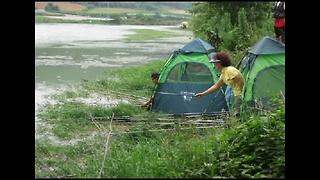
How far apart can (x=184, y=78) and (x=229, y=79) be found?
225cm

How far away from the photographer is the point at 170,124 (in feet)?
25.5

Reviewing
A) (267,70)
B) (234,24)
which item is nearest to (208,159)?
(267,70)

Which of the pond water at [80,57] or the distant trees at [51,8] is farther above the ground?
the distant trees at [51,8]

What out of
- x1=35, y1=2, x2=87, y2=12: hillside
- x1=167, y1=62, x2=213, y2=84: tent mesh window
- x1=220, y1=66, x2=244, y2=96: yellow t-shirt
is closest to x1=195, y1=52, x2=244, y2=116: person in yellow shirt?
x1=220, y1=66, x2=244, y2=96: yellow t-shirt

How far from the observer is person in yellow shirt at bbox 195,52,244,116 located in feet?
24.9

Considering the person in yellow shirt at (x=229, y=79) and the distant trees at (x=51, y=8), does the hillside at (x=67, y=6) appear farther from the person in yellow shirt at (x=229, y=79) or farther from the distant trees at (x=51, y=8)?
the person in yellow shirt at (x=229, y=79)

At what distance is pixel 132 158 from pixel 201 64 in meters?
4.62

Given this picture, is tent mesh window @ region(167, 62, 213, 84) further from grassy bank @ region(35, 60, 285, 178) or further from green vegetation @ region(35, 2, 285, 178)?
grassy bank @ region(35, 60, 285, 178)

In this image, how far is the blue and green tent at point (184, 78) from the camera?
9.59 meters

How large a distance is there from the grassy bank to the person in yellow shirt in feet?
2.72

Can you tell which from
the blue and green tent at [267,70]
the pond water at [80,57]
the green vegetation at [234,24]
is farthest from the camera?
the green vegetation at [234,24]

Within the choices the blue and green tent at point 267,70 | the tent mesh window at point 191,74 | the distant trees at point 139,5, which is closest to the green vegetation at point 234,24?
the tent mesh window at point 191,74
